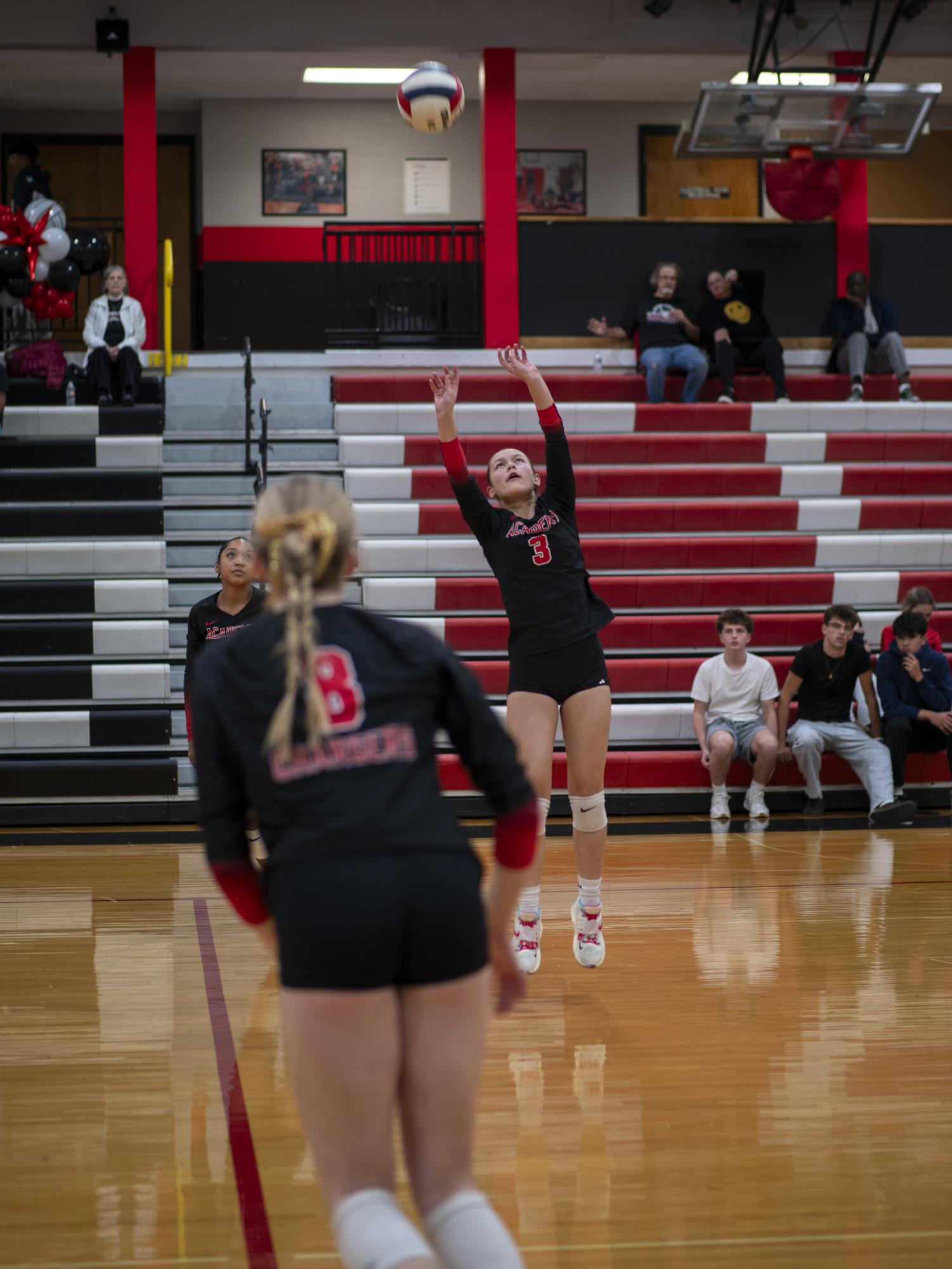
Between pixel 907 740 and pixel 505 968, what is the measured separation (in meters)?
6.18

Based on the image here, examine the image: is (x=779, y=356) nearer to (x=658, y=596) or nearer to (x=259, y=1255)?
(x=658, y=596)

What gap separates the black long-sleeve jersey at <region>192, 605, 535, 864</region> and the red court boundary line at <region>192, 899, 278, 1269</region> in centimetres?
106

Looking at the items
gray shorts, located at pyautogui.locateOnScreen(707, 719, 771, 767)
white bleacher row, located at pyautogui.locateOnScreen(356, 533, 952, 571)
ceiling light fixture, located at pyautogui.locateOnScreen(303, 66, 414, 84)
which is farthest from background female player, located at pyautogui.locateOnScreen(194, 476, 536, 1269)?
ceiling light fixture, located at pyautogui.locateOnScreen(303, 66, 414, 84)

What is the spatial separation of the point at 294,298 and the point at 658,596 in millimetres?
6170

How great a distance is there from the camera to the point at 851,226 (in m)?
11.5

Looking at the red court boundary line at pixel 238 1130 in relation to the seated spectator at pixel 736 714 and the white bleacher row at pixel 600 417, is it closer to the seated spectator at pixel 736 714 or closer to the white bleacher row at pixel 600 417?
the seated spectator at pixel 736 714

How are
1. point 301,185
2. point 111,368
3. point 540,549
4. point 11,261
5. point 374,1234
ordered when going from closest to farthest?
point 374,1234 < point 540,549 < point 11,261 < point 111,368 < point 301,185

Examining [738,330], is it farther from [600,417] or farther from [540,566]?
[540,566]

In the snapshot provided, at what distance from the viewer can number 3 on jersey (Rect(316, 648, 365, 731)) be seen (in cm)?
176

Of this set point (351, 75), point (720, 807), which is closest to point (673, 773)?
point (720, 807)

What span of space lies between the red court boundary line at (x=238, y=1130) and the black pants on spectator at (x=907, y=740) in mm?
4128

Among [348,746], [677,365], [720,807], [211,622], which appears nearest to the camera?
[348,746]

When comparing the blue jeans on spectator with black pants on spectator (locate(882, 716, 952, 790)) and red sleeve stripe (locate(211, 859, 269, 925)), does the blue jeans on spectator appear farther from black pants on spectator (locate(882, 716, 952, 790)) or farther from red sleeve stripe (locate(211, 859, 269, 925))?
red sleeve stripe (locate(211, 859, 269, 925))

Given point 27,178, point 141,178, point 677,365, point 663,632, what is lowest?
point 663,632
